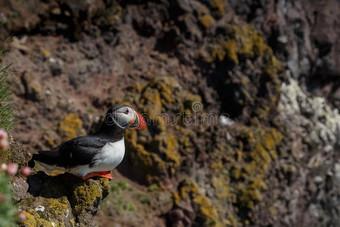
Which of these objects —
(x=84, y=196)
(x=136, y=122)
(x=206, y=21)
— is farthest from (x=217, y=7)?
(x=84, y=196)

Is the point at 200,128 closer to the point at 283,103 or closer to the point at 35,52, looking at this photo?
the point at 283,103

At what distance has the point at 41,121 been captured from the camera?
868cm

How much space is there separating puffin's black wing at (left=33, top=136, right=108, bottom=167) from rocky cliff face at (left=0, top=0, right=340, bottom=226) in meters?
3.97

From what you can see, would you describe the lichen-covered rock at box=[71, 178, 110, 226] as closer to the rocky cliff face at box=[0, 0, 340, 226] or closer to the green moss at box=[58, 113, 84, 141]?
the rocky cliff face at box=[0, 0, 340, 226]

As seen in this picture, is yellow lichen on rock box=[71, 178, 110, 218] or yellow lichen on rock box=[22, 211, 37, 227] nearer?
yellow lichen on rock box=[22, 211, 37, 227]

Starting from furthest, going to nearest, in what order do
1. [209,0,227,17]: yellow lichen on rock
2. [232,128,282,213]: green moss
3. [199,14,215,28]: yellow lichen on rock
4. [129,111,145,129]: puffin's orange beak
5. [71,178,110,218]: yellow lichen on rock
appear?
[209,0,227,17]: yellow lichen on rock
[199,14,215,28]: yellow lichen on rock
[232,128,282,213]: green moss
[129,111,145,129]: puffin's orange beak
[71,178,110,218]: yellow lichen on rock

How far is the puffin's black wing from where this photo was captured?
4035 millimetres

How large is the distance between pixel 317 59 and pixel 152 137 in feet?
31.0

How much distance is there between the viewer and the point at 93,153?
409cm

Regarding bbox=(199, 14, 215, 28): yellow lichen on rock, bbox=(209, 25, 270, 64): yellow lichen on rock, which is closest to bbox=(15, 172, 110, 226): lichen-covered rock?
bbox=(209, 25, 270, 64): yellow lichen on rock

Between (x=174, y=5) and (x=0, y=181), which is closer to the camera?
(x=0, y=181)

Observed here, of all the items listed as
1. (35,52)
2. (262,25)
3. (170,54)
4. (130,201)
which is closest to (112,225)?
(130,201)

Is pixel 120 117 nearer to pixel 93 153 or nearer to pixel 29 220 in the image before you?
pixel 93 153

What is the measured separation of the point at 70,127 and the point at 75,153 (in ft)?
16.0
